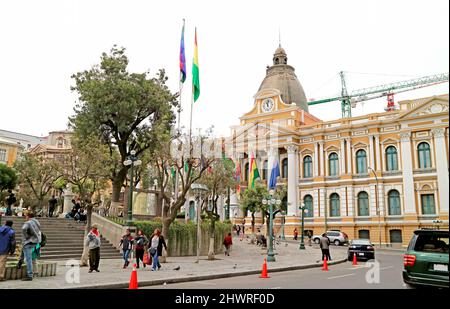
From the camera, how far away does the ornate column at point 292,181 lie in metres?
47.9

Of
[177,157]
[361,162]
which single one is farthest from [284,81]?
[177,157]

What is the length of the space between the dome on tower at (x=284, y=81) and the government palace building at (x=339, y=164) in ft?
0.56

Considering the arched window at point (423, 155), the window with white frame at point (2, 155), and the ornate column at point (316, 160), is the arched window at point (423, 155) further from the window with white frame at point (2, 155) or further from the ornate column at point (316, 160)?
the window with white frame at point (2, 155)

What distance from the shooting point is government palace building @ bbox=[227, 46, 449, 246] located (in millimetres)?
39125

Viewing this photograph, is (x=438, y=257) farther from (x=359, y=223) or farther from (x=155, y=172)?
(x=359, y=223)

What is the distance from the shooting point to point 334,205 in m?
46.4

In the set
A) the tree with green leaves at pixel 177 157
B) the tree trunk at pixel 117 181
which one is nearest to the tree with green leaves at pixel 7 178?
the tree trunk at pixel 117 181

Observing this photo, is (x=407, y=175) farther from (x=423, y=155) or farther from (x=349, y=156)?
(x=349, y=156)

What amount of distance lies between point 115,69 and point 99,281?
2058 centimetres

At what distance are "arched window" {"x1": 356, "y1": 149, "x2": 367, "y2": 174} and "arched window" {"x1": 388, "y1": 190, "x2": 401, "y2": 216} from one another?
153 inches

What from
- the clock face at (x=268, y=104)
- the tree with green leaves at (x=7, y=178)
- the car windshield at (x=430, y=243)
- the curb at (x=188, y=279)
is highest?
the clock face at (x=268, y=104)

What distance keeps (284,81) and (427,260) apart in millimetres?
50434

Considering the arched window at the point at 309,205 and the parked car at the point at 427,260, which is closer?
the parked car at the point at 427,260

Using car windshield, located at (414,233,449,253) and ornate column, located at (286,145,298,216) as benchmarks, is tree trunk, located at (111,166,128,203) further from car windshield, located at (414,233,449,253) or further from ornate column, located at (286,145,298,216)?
ornate column, located at (286,145,298,216)
